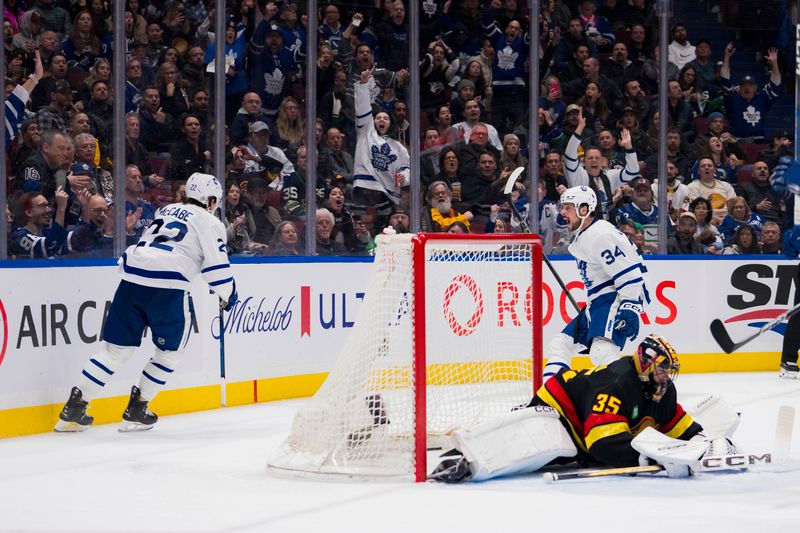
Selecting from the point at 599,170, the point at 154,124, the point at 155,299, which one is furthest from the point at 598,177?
the point at 155,299

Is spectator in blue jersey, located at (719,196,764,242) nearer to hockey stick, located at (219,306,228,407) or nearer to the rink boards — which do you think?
the rink boards

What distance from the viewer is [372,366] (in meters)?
5.04

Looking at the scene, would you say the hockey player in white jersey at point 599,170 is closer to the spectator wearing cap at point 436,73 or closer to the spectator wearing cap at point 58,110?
the spectator wearing cap at point 436,73

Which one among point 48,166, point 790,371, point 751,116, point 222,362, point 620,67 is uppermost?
point 620,67

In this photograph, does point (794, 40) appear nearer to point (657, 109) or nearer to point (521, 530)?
point (657, 109)

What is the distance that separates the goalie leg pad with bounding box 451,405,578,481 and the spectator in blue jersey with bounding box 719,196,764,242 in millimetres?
5986

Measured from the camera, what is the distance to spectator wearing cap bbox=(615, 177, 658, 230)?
1020cm

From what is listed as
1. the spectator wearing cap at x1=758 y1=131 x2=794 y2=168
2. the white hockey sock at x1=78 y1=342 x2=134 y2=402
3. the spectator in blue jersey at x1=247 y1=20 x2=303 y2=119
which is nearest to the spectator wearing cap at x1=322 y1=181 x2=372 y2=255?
the spectator in blue jersey at x1=247 y1=20 x2=303 y2=119

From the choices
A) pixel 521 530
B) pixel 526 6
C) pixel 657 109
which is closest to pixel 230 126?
pixel 526 6

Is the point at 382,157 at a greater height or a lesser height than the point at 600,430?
greater

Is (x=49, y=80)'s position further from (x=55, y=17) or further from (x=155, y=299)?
(x=155, y=299)

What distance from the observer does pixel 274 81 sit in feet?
29.2

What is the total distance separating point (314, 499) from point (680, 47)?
23.2ft

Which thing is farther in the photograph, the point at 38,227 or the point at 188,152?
the point at 188,152
